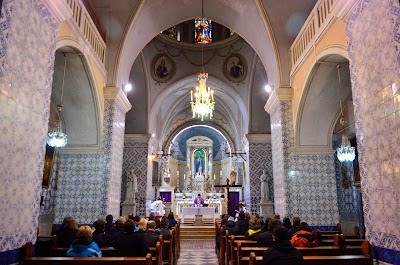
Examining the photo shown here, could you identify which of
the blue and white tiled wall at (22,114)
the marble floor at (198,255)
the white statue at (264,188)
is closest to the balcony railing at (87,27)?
the blue and white tiled wall at (22,114)

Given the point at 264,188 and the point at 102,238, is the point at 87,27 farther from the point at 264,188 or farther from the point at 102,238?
the point at 264,188

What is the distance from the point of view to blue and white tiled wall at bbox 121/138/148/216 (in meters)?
13.5

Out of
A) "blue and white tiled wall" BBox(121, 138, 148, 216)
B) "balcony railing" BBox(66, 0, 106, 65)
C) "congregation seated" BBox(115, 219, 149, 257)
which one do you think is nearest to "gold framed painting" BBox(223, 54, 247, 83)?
"blue and white tiled wall" BBox(121, 138, 148, 216)

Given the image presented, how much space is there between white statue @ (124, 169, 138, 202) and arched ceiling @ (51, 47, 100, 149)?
446cm

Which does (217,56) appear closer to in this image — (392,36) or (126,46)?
(126,46)

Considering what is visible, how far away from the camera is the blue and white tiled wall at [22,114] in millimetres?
3377

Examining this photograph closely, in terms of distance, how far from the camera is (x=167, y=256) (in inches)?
230

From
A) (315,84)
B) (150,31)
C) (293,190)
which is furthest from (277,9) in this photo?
(293,190)

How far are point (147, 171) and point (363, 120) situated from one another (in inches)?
416

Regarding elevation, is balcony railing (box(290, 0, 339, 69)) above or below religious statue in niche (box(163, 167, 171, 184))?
above

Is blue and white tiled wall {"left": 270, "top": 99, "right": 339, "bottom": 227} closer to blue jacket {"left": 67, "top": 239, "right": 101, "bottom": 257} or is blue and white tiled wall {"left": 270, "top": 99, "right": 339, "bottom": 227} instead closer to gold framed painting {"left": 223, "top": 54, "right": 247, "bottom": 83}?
blue jacket {"left": 67, "top": 239, "right": 101, "bottom": 257}

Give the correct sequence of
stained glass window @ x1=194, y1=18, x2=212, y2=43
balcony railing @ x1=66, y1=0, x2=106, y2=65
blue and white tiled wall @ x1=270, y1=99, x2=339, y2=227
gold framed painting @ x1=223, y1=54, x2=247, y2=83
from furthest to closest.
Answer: stained glass window @ x1=194, y1=18, x2=212, y2=43, gold framed painting @ x1=223, y1=54, x2=247, y2=83, blue and white tiled wall @ x1=270, y1=99, x2=339, y2=227, balcony railing @ x1=66, y1=0, x2=106, y2=65

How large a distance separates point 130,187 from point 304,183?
6684 millimetres

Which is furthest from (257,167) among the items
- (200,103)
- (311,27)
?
(311,27)
